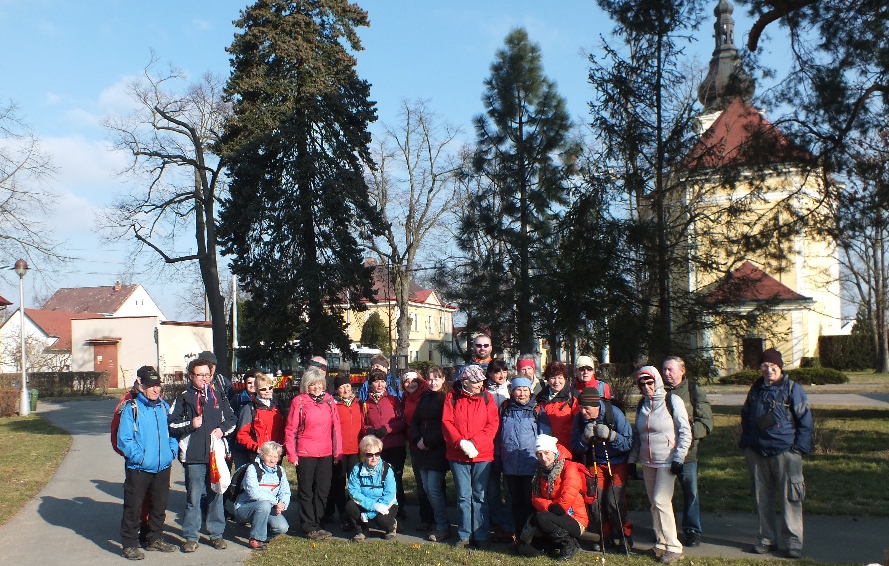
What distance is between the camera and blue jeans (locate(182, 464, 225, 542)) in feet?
27.0

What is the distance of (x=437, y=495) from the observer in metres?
8.41

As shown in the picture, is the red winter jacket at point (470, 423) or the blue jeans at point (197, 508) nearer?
the red winter jacket at point (470, 423)

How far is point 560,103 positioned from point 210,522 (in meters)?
22.4

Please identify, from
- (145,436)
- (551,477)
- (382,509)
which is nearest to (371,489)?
(382,509)

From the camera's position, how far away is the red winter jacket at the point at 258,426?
9.07 m

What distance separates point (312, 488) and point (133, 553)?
1.84 meters

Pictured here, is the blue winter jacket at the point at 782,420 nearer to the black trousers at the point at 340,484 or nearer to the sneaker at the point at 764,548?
the sneaker at the point at 764,548

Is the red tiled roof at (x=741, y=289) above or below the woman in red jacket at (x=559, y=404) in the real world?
above

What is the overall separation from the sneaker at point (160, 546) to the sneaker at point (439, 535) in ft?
8.45

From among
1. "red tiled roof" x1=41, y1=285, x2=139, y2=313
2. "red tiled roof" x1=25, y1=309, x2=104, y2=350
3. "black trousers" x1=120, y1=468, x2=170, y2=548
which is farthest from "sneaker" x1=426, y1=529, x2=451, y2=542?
"red tiled roof" x1=41, y1=285, x2=139, y2=313

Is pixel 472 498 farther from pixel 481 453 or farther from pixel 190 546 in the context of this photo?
pixel 190 546

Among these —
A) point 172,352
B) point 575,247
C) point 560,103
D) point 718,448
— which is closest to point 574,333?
point 575,247

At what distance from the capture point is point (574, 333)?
17.0 metres

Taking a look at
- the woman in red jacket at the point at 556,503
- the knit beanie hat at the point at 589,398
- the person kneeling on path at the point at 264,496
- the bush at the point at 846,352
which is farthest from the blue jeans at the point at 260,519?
the bush at the point at 846,352
